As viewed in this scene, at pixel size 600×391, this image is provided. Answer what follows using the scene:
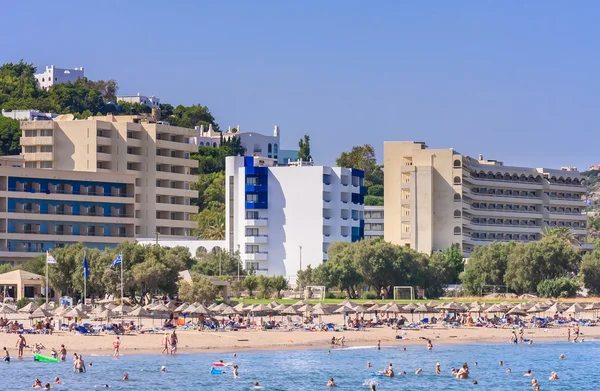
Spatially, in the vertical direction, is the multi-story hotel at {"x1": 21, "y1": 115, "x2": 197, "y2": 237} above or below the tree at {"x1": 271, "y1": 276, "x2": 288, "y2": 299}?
above

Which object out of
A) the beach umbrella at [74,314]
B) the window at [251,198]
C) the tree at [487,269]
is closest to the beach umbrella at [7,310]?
the beach umbrella at [74,314]

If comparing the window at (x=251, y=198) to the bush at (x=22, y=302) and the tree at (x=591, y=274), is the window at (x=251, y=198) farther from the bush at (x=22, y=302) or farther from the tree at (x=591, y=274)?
the bush at (x=22, y=302)

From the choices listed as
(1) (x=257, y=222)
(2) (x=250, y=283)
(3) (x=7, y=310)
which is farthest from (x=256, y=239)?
(3) (x=7, y=310)

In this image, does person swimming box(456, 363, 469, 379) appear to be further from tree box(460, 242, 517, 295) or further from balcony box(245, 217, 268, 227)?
balcony box(245, 217, 268, 227)

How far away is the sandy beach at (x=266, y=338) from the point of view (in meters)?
82.2

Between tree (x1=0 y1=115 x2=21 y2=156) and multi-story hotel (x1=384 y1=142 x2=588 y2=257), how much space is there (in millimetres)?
58050

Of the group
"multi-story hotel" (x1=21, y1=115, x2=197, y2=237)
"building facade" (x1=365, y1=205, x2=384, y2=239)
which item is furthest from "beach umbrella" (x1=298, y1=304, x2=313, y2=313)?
"building facade" (x1=365, y1=205, x2=384, y2=239)

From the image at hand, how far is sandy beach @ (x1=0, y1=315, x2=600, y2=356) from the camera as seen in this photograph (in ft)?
270

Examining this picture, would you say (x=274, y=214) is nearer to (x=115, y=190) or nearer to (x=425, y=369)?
(x=115, y=190)

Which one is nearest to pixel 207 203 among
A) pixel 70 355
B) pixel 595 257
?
pixel 595 257

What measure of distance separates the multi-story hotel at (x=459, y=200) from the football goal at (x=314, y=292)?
35840 mm

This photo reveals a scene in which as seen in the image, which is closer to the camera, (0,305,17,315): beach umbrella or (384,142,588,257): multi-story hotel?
(0,305,17,315): beach umbrella

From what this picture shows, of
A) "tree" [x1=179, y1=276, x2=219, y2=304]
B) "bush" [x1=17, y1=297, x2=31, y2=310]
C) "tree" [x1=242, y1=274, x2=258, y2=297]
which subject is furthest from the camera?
"tree" [x1=242, y1=274, x2=258, y2=297]

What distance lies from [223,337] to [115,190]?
6182 cm
